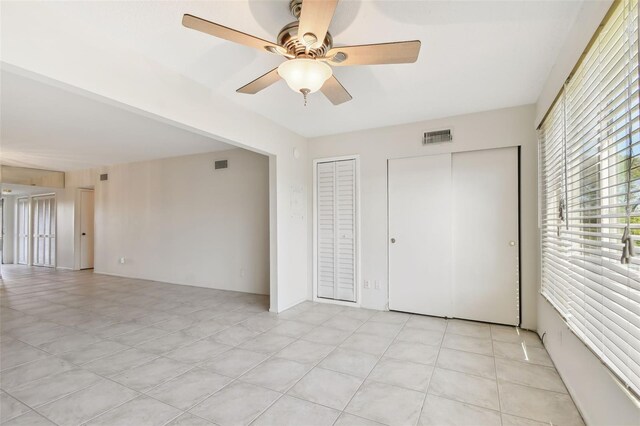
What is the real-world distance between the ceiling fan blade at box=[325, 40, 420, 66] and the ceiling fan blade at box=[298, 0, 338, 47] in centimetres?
18

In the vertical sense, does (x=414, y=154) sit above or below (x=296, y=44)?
below

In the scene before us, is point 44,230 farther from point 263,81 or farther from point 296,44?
point 296,44

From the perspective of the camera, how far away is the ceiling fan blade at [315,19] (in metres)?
1.37

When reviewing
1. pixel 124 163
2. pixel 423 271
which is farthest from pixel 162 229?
pixel 423 271

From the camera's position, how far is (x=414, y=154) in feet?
Result: 12.7

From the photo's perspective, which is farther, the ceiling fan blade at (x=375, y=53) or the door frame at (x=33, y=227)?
the door frame at (x=33, y=227)

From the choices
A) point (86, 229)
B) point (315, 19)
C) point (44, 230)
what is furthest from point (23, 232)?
point (315, 19)

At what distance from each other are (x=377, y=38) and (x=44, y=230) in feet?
33.5

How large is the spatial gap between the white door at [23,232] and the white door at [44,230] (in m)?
0.44

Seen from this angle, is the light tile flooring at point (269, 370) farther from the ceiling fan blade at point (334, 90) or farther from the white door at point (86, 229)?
the white door at point (86, 229)

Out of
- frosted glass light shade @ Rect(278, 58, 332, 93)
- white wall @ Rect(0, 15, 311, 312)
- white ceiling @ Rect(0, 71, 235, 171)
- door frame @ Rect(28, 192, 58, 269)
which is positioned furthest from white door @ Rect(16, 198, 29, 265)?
frosted glass light shade @ Rect(278, 58, 332, 93)

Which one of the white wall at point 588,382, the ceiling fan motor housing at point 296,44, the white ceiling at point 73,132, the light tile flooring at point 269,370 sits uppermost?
the white ceiling at point 73,132

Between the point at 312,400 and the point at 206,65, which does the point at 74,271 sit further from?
the point at 312,400

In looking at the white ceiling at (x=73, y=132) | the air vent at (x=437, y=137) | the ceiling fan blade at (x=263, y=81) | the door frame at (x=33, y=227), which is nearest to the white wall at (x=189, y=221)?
the white ceiling at (x=73, y=132)
